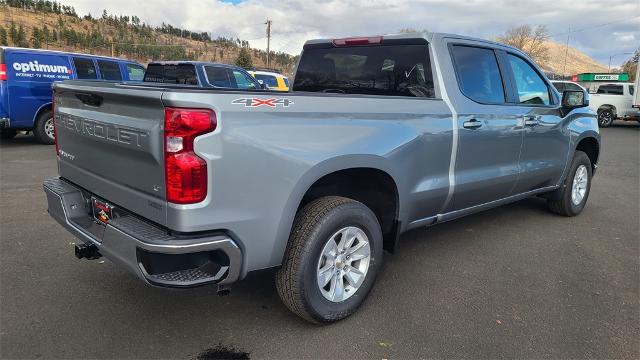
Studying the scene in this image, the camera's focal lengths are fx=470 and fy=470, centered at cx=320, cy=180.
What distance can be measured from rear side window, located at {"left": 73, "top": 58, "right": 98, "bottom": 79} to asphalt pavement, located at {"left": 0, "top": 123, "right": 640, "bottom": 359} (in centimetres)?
665

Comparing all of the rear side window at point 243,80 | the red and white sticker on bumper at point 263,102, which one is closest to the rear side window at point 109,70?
the rear side window at point 243,80

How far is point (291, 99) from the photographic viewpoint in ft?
8.45

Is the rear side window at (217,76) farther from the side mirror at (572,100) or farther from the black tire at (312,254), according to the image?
the black tire at (312,254)

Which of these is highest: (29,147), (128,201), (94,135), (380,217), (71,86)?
(71,86)

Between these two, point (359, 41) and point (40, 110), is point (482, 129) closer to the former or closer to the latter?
point (359, 41)

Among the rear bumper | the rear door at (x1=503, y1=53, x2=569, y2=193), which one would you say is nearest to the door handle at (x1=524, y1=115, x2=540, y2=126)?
the rear door at (x1=503, y1=53, x2=569, y2=193)

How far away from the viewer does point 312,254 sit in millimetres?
2729

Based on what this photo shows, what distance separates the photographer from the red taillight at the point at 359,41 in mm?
3986

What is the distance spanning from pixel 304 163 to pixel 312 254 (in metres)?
0.54

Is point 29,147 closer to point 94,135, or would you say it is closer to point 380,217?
point 94,135

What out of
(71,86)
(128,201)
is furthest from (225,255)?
(71,86)

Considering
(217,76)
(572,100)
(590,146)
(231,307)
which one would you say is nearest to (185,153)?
(231,307)

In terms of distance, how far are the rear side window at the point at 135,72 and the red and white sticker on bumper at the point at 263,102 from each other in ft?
33.4

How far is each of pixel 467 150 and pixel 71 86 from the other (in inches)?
114
